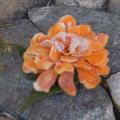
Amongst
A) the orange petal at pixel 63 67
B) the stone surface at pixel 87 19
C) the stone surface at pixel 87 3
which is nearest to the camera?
the orange petal at pixel 63 67

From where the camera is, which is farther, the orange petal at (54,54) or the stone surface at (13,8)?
the stone surface at (13,8)

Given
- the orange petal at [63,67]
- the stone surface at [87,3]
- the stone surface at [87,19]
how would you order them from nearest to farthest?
the orange petal at [63,67] → the stone surface at [87,19] → the stone surface at [87,3]

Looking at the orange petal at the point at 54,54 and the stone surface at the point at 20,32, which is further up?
the orange petal at the point at 54,54

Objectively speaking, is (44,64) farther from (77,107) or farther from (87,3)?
(87,3)

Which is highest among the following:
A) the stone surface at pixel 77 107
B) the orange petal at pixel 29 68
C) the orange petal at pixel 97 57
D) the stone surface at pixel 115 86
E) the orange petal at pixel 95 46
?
the orange petal at pixel 95 46

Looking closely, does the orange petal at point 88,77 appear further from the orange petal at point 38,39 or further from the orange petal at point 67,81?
the orange petal at point 38,39

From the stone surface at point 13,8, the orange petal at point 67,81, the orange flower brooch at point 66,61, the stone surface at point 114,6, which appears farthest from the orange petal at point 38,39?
the stone surface at point 114,6

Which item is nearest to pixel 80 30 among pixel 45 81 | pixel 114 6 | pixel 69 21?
pixel 69 21

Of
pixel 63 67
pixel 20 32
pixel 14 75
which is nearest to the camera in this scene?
pixel 63 67
